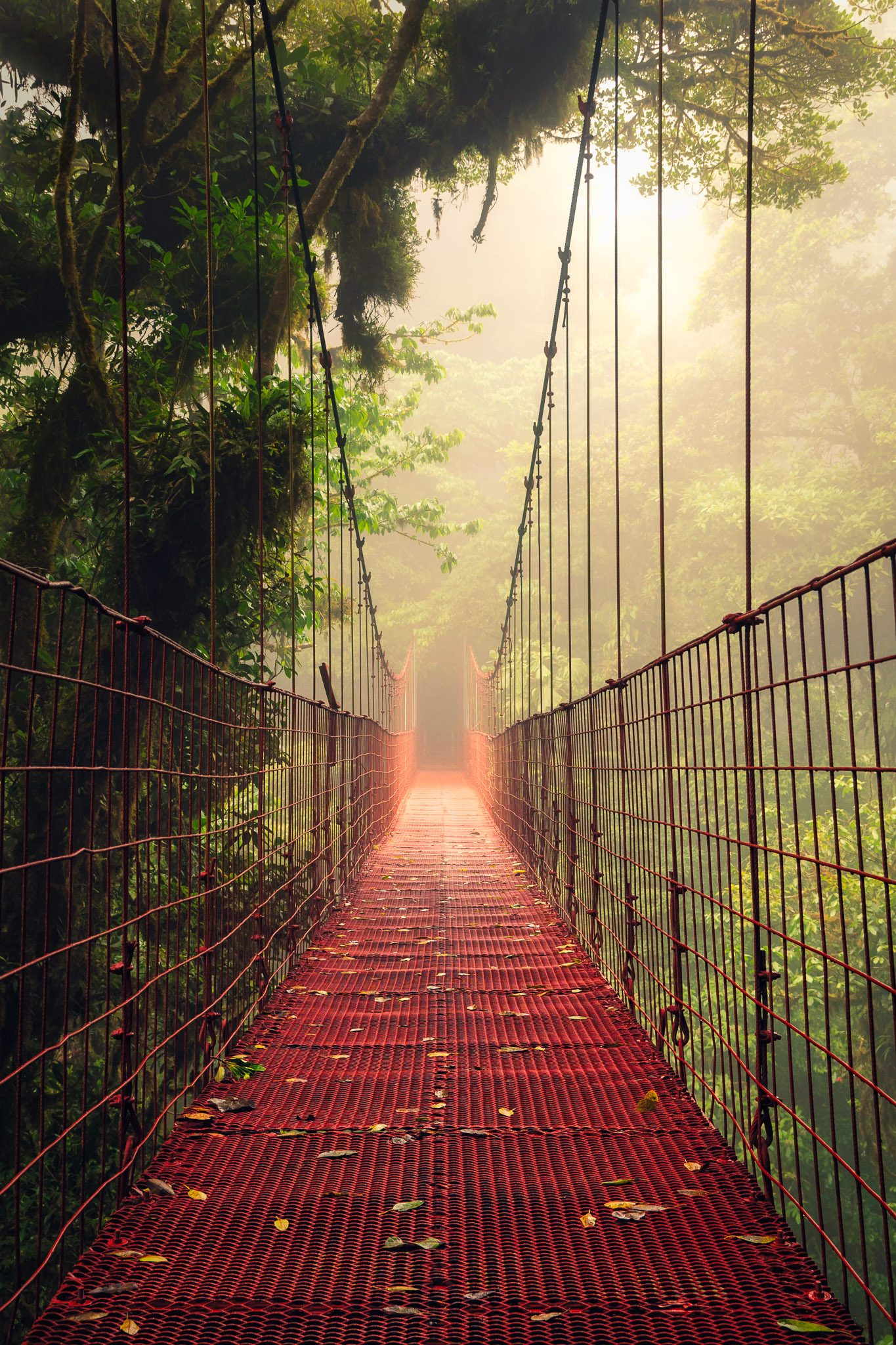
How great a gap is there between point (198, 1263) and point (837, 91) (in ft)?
31.0

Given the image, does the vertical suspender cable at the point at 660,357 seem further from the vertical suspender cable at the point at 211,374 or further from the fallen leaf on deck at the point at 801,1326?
the fallen leaf on deck at the point at 801,1326

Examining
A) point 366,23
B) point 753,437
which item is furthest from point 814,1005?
point 753,437

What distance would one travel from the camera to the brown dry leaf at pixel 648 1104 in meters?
1.88

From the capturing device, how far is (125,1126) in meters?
1.62

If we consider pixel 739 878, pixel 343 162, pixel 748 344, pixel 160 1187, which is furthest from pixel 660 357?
pixel 343 162

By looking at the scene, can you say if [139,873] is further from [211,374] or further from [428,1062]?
[211,374]

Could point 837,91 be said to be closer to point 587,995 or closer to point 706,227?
point 587,995

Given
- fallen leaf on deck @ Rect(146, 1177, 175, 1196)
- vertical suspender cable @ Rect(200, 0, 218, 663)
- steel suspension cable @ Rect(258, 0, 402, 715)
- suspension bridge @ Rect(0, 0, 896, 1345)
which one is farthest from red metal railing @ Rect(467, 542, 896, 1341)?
steel suspension cable @ Rect(258, 0, 402, 715)

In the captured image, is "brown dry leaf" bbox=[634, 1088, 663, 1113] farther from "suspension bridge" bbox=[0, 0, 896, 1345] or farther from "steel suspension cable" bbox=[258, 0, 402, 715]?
"steel suspension cable" bbox=[258, 0, 402, 715]

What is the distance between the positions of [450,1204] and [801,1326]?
1.86 ft

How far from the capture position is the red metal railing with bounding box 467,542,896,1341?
122 cm

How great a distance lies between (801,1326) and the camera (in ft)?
3.75

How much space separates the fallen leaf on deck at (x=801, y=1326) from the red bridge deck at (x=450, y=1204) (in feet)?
0.04

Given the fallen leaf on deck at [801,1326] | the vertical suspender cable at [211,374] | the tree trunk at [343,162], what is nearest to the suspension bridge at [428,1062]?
the fallen leaf on deck at [801,1326]
